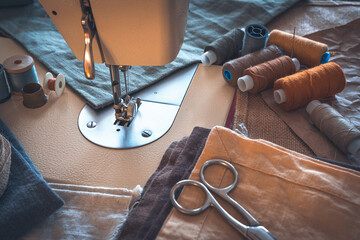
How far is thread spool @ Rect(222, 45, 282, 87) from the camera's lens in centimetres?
100

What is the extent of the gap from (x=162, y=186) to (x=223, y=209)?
0.14m

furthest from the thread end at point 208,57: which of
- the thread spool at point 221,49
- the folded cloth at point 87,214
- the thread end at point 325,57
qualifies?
the folded cloth at point 87,214

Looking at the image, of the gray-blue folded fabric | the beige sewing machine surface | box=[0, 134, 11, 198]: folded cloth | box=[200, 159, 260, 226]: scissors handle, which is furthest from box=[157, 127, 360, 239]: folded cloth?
the gray-blue folded fabric

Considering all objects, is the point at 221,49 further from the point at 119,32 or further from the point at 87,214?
the point at 87,214

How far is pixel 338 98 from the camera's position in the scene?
A: 98cm

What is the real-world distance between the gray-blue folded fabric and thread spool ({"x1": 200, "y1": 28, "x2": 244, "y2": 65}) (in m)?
0.04

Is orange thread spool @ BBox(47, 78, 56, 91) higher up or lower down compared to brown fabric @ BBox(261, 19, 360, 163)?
higher up

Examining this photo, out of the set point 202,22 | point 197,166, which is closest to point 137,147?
point 197,166

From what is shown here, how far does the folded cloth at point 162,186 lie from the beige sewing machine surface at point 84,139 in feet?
0.19

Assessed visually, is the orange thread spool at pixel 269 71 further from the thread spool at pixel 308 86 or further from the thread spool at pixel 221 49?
the thread spool at pixel 221 49

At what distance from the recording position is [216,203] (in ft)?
1.85

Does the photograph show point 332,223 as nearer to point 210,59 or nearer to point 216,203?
point 216,203

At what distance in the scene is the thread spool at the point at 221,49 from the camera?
1.10m

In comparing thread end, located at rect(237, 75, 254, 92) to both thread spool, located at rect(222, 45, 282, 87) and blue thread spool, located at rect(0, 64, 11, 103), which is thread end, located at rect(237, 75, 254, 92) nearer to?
thread spool, located at rect(222, 45, 282, 87)
